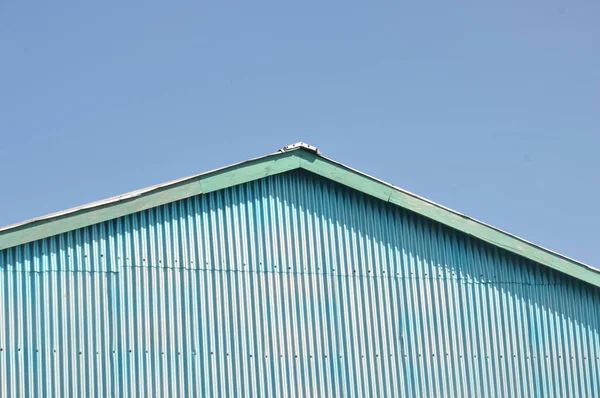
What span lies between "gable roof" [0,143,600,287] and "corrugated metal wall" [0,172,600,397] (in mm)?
179

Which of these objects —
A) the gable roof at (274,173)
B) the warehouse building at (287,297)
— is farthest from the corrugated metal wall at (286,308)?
the gable roof at (274,173)

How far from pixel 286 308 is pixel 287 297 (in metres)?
0.16

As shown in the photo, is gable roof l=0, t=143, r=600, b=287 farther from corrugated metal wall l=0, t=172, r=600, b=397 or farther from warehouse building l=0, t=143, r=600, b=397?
corrugated metal wall l=0, t=172, r=600, b=397

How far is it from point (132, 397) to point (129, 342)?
741mm

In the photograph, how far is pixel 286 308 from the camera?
14945 mm

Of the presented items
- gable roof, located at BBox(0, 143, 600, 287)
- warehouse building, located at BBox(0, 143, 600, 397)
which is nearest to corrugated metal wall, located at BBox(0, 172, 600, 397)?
warehouse building, located at BBox(0, 143, 600, 397)

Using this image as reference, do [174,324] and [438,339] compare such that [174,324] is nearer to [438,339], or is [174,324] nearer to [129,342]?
[129,342]

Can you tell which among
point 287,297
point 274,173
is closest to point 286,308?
point 287,297

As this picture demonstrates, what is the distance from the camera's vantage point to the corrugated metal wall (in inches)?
534

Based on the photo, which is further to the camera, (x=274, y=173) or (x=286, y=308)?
(x=274, y=173)

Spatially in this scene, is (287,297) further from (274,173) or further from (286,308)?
Answer: (274,173)

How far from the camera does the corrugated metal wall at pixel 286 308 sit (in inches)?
534

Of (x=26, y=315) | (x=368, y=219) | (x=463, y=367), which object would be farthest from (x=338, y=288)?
(x=26, y=315)

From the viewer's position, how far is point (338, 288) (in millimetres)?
15336
